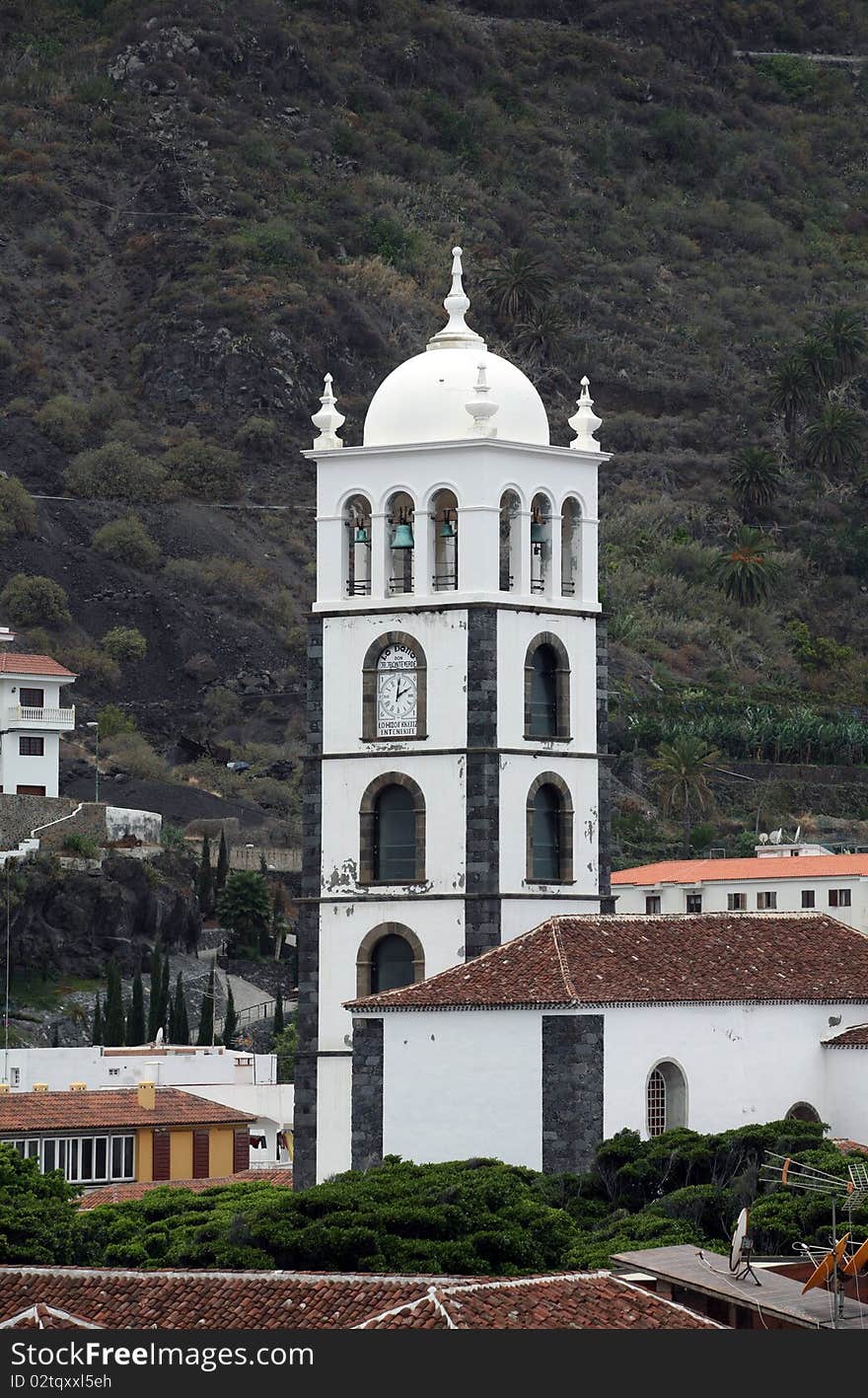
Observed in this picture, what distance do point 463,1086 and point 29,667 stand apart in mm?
72747

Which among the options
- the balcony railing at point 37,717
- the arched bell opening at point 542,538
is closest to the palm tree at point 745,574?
the balcony railing at point 37,717

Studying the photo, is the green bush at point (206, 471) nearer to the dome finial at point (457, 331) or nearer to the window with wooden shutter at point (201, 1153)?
the window with wooden shutter at point (201, 1153)

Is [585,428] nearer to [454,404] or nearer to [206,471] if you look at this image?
[454,404]

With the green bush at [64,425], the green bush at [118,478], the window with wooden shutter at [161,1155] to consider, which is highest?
the green bush at [64,425]

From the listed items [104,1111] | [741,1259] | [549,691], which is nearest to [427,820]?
[549,691]

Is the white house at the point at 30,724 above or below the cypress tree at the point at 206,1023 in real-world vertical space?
above

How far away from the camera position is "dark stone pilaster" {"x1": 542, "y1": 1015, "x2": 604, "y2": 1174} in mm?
65875

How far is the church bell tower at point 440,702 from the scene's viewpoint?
236 ft

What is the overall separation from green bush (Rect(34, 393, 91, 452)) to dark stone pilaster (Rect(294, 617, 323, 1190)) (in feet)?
409

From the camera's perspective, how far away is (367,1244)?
57.4 metres

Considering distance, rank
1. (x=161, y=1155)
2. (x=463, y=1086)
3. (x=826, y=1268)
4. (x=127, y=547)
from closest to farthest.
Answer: (x=826, y=1268) < (x=463, y=1086) < (x=161, y=1155) < (x=127, y=547)

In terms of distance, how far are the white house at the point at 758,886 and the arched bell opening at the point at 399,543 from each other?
3202cm

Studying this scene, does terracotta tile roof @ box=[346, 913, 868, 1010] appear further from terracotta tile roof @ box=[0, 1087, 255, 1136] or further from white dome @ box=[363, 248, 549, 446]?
terracotta tile roof @ box=[0, 1087, 255, 1136]

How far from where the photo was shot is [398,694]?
72688mm
